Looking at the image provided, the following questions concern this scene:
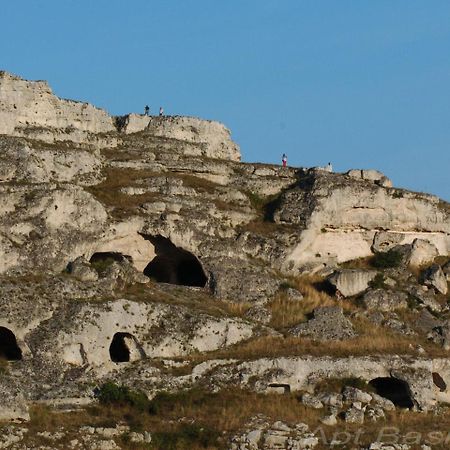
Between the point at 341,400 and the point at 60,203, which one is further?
the point at 60,203

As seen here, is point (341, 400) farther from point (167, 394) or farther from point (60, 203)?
point (60, 203)

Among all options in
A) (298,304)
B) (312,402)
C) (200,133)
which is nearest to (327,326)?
(298,304)

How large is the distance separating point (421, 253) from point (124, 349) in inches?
720

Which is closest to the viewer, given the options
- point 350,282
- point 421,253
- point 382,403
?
point 382,403

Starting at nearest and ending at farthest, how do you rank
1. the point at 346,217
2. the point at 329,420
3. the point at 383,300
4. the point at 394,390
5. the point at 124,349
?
1. the point at 329,420
2. the point at 124,349
3. the point at 394,390
4. the point at 383,300
5. the point at 346,217

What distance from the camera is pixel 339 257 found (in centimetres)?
5575

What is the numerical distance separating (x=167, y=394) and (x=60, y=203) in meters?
11.0

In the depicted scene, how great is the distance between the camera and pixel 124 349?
45.2 m

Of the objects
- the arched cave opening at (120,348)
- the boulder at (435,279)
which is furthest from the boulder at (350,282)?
the arched cave opening at (120,348)

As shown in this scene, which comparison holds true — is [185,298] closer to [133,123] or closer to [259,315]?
[259,315]

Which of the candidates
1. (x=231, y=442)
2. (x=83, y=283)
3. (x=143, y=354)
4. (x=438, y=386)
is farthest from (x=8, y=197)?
(x=438, y=386)

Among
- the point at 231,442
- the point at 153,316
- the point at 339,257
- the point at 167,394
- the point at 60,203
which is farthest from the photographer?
the point at 339,257

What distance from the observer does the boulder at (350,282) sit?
2031 inches

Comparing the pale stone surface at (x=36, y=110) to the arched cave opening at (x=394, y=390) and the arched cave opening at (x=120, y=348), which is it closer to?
the arched cave opening at (x=120, y=348)
